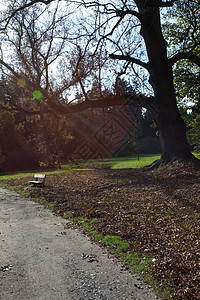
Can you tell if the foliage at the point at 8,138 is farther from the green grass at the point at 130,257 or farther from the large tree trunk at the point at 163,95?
the green grass at the point at 130,257

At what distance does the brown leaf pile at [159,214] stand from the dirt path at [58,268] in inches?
21.5

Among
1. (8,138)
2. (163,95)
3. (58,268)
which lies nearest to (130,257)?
(58,268)

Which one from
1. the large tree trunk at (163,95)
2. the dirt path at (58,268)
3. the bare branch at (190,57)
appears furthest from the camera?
the large tree trunk at (163,95)

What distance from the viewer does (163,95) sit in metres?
14.7

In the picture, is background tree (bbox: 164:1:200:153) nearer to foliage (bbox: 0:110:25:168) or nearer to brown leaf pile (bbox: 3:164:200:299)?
brown leaf pile (bbox: 3:164:200:299)

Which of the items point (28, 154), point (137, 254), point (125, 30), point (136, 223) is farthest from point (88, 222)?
point (28, 154)

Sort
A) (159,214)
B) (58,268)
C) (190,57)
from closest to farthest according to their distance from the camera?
(58,268), (159,214), (190,57)

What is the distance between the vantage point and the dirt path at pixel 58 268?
11.8 ft

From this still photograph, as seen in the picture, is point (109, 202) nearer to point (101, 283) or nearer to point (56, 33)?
point (101, 283)

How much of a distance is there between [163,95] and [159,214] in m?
8.84

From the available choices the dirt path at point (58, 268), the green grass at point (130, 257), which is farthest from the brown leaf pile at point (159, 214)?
the dirt path at point (58, 268)

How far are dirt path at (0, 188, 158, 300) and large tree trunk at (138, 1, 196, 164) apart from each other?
8979 mm

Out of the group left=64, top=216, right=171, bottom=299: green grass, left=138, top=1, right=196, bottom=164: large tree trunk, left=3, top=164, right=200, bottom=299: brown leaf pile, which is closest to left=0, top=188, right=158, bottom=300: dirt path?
left=64, top=216, right=171, bottom=299: green grass

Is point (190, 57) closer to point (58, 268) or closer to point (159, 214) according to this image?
point (159, 214)
